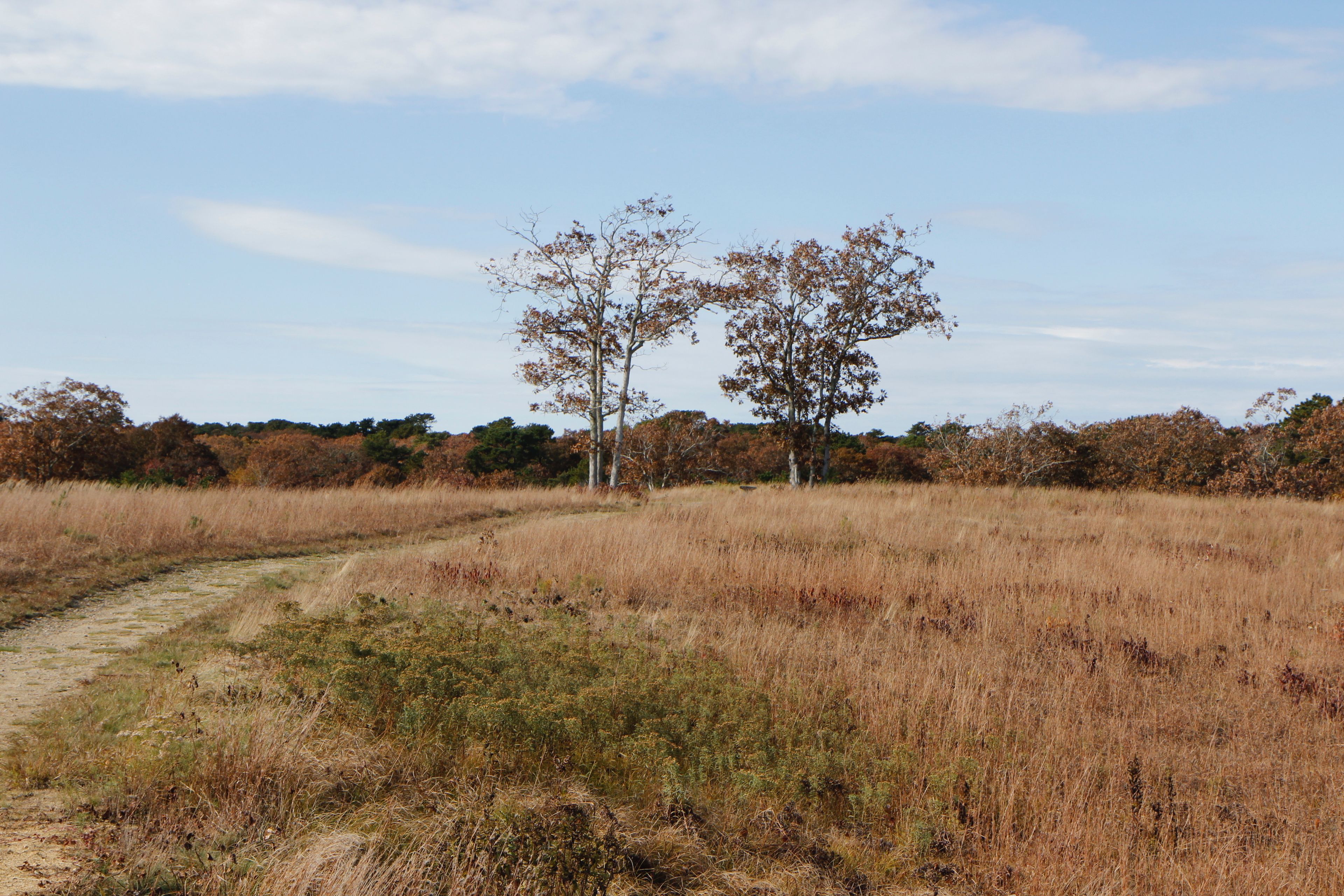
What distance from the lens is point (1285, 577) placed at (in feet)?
40.3

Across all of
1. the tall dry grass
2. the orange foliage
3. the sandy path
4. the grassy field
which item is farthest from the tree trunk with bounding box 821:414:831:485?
the orange foliage

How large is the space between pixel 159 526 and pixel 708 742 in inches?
423

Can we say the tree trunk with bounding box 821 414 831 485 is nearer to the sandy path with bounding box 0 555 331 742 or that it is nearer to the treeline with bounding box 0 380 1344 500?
the treeline with bounding box 0 380 1344 500

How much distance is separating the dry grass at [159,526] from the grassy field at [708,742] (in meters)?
2.43

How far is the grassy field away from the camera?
4383 mm

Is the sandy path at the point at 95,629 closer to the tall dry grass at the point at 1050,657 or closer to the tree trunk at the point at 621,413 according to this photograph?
the tall dry grass at the point at 1050,657

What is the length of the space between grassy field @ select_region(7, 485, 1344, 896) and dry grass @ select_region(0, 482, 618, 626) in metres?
2.43

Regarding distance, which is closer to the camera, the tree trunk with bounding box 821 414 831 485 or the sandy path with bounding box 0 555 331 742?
the sandy path with bounding box 0 555 331 742

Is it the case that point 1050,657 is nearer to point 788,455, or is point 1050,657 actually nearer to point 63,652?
point 63,652

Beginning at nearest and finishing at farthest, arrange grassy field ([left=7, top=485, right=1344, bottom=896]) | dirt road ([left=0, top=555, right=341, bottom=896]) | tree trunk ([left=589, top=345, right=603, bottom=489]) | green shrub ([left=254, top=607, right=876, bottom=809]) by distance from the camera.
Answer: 1. dirt road ([left=0, top=555, right=341, bottom=896])
2. grassy field ([left=7, top=485, right=1344, bottom=896])
3. green shrub ([left=254, top=607, right=876, bottom=809])
4. tree trunk ([left=589, top=345, right=603, bottom=489])

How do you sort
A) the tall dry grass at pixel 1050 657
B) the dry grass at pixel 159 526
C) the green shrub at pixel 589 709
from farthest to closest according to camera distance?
the dry grass at pixel 159 526
the green shrub at pixel 589 709
the tall dry grass at pixel 1050 657

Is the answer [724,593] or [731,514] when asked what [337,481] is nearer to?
[731,514]

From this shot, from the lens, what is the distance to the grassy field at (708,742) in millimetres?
4383

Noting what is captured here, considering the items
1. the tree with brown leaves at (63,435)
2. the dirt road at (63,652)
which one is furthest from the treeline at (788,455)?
the dirt road at (63,652)
